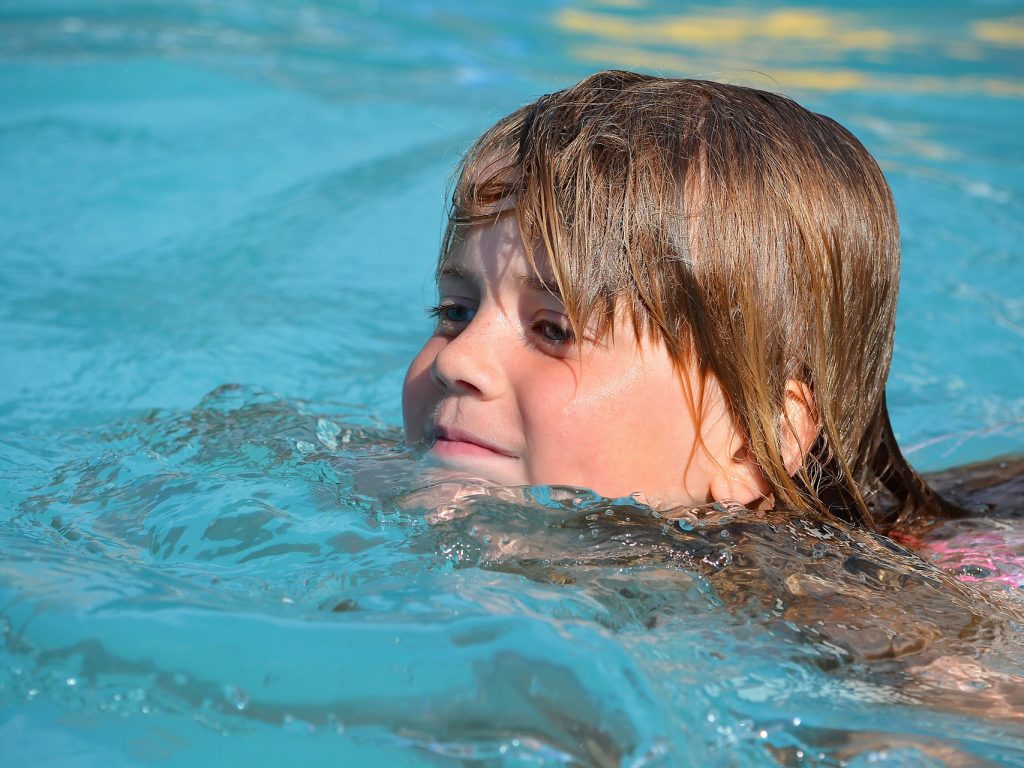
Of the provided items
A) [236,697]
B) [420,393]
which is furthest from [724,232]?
[236,697]

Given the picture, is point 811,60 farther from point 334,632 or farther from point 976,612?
point 334,632

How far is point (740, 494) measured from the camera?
7.86ft

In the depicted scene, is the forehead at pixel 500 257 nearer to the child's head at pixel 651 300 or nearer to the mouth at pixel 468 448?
the child's head at pixel 651 300

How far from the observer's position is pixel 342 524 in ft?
7.09

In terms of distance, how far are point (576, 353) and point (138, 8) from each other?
6.93m

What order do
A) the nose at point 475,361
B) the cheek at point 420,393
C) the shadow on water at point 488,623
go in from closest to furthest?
the shadow on water at point 488,623, the nose at point 475,361, the cheek at point 420,393

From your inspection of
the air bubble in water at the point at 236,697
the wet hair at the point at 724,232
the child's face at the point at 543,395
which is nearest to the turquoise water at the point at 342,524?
the air bubble in water at the point at 236,697

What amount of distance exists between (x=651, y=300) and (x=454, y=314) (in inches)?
15.6

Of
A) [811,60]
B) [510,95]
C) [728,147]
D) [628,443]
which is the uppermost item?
[811,60]

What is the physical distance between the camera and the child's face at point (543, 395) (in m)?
2.21

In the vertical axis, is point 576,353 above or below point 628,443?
above

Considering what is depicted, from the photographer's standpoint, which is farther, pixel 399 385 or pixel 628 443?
pixel 399 385

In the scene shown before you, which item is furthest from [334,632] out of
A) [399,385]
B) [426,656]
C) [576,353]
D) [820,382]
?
[399,385]

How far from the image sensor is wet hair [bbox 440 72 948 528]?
224 centimetres
